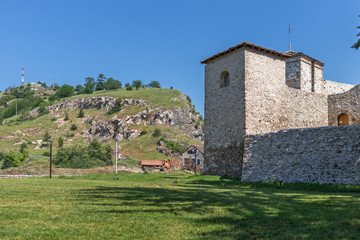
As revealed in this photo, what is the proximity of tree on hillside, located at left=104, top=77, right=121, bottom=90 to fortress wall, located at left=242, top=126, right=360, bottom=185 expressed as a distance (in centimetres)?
11354

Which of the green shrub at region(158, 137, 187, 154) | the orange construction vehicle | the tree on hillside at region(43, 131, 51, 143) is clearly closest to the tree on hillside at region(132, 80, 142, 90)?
the tree on hillside at region(43, 131, 51, 143)

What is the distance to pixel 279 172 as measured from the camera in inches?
647

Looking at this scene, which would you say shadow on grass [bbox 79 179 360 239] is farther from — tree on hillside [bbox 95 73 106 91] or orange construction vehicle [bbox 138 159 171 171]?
tree on hillside [bbox 95 73 106 91]

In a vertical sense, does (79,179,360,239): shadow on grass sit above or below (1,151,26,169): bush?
above

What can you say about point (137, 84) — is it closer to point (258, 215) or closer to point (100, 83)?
point (100, 83)

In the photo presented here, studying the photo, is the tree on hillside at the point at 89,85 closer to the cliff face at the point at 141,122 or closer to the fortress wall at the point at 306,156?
the cliff face at the point at 141,122

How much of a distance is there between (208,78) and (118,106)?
213 ft

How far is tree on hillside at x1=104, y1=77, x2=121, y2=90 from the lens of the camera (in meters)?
127

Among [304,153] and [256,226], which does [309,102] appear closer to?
[304,153]

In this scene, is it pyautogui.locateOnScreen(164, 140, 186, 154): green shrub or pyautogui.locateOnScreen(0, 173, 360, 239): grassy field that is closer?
pyautogui.locateOnScreen(0, 173, 360, 239): grassy field

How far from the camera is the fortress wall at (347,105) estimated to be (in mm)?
23438

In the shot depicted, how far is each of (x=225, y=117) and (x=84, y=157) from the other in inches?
1232

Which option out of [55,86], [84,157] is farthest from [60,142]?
[55,86]

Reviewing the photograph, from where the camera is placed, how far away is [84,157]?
152ft
